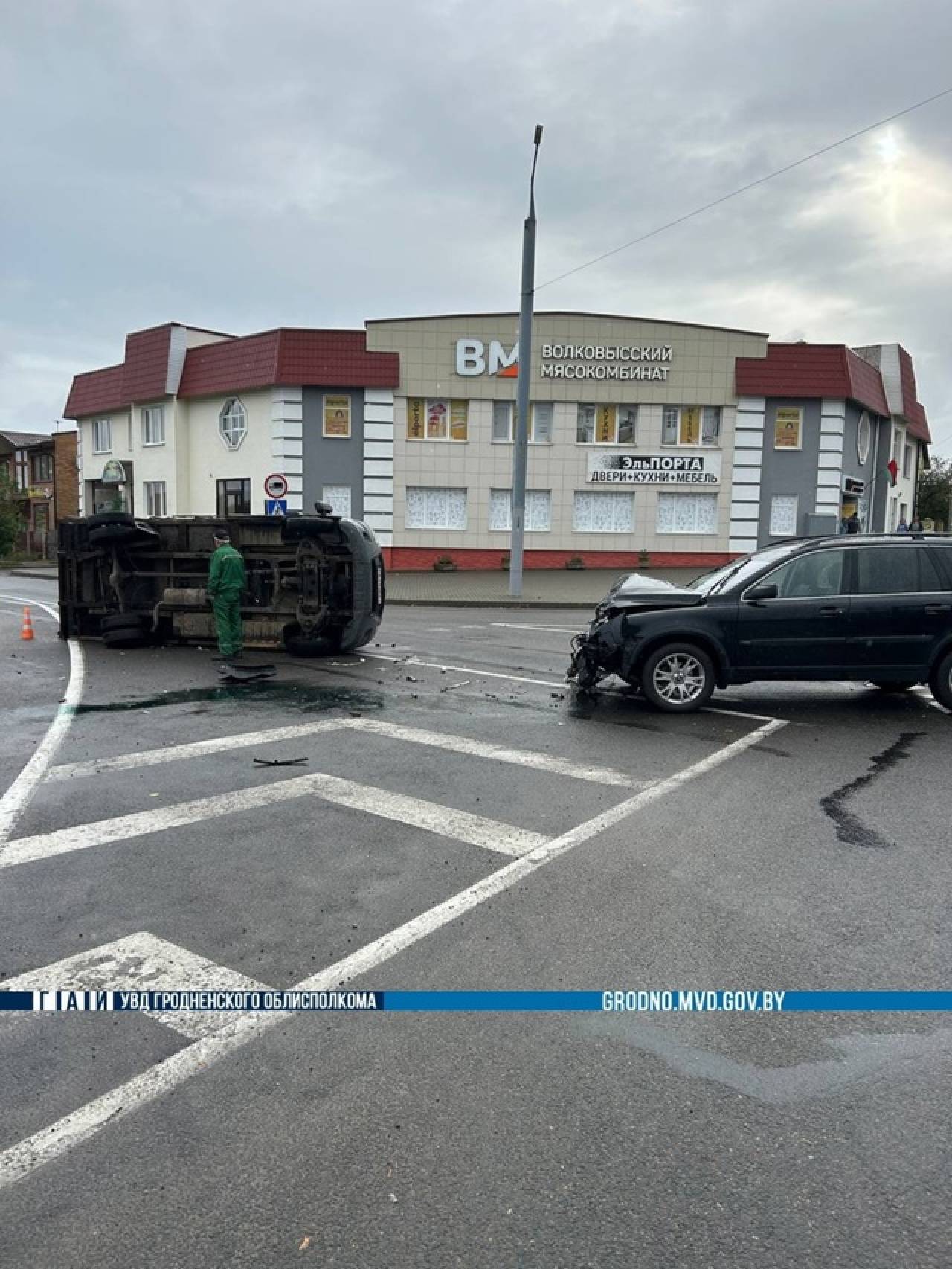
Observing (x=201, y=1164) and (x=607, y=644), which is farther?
(x=607, y=644)

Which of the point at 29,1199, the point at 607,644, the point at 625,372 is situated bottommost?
the point at 29,1199

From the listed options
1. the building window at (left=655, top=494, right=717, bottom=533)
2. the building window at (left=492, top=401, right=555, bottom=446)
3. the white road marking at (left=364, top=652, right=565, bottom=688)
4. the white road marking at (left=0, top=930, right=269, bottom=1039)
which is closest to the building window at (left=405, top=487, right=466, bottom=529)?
the building window at (left=492, top=401, right=555, bottom=446)

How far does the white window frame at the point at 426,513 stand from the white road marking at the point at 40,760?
62.9 ft

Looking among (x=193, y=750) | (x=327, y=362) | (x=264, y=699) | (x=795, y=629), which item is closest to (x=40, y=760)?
(x=193, y=750)

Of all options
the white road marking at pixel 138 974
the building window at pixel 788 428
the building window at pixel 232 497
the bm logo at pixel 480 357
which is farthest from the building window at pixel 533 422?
the white road marking at pixel 138 974

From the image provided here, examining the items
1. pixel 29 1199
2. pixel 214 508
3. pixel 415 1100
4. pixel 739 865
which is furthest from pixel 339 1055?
pixel 214 508

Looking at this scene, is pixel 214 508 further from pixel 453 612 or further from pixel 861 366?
pixel 861 366

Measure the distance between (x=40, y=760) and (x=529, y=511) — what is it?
2451 cm

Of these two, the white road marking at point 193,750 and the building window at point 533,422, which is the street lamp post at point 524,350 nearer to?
the building window at point 533,422

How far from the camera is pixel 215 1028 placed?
134 inches

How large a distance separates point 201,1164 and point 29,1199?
0.45 m

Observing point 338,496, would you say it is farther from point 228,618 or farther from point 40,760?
point 40,760

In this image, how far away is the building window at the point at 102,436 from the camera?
37.4m

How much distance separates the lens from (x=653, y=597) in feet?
29.8
